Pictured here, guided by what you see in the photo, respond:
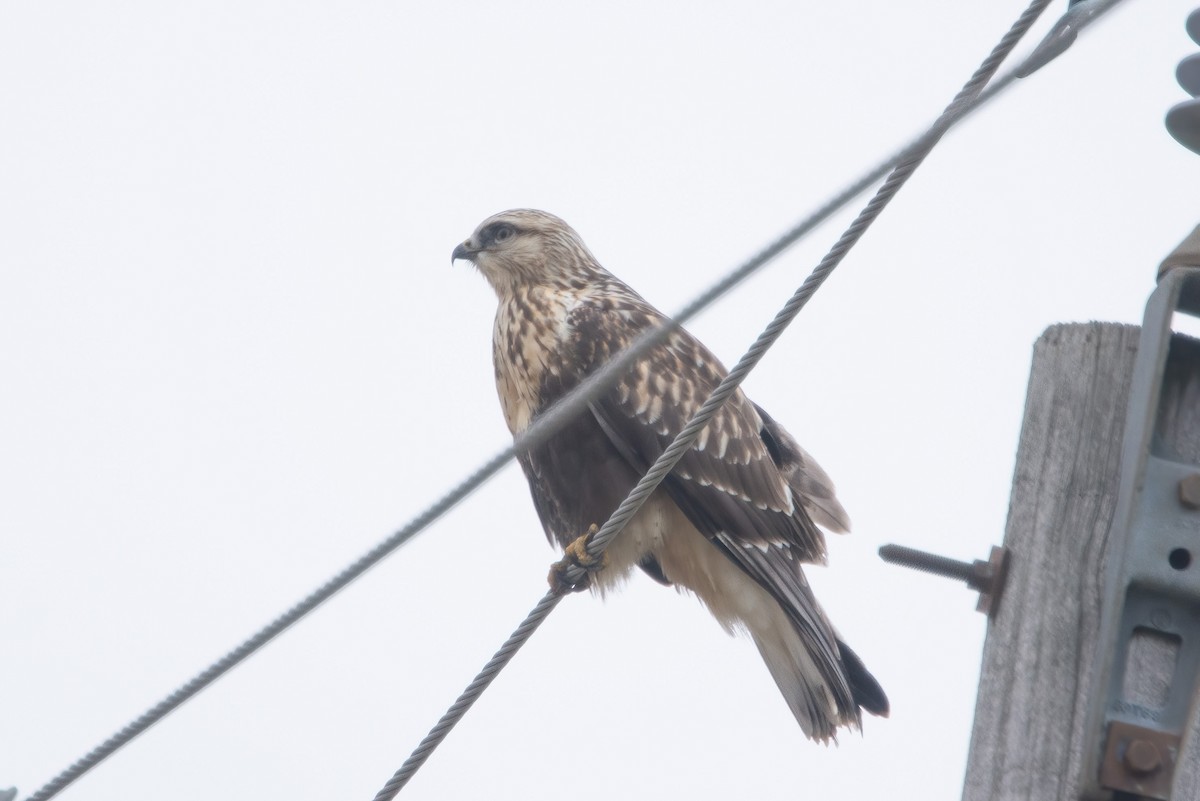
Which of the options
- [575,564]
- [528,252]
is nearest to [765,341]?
[575,564]

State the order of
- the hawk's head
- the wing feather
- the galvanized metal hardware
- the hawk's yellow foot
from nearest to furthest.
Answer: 1. the galvanized metal hardware
2. the hawk's yellow foot
3. the wing feather
4. the hawk's head

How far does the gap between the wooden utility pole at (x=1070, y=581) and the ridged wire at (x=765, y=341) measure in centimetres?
37

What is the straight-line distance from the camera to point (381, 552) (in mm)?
2840

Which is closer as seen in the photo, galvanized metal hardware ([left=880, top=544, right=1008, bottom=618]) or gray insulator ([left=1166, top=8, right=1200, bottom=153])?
gray insulator ([left=1166, top=8, right=1200, bottom=153])

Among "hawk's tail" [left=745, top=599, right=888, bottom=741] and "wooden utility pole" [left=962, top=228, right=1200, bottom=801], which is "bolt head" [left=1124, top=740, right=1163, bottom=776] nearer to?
"wooden utility pole" [left=962, top=228, right=1200, bottom=801]

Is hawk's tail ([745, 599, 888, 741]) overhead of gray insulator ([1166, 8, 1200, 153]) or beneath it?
beneath

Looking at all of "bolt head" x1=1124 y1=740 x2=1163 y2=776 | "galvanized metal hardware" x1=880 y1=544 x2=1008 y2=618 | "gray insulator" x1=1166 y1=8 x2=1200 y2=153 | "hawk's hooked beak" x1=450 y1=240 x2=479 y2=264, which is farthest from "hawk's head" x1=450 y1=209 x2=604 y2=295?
"bolt head" x1=1124 y1=740 x2=1163 y2=776

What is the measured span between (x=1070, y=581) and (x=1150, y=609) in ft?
0.48

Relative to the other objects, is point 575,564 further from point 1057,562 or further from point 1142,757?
point 1142,757

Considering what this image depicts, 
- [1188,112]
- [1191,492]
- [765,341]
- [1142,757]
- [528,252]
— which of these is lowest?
[1142,757]

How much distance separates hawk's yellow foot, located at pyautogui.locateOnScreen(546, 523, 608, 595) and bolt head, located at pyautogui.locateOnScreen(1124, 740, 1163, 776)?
88.1 inches

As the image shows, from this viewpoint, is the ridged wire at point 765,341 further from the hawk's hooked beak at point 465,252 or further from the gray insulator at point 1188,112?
the hawk's hooked beak at point 465,252

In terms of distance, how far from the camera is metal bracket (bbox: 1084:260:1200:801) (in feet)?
6.78

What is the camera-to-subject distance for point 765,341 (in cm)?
254
